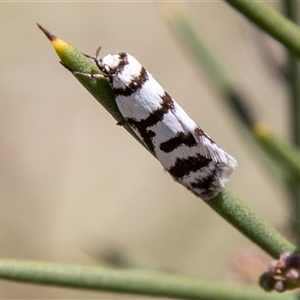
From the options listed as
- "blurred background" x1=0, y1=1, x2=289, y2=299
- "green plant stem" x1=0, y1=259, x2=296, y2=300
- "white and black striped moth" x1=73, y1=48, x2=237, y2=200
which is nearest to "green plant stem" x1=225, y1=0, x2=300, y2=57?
"white and black striped moth" x1=73, y1=48, x2=237, y2=200

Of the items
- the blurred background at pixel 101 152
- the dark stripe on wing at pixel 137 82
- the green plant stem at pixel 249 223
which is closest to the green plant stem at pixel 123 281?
the green plant stem at pixel 249 223

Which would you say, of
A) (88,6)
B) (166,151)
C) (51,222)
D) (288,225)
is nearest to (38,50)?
(88,6)

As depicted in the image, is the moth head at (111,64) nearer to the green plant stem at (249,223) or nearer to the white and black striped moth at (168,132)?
the white and black striped moth at (168,132)

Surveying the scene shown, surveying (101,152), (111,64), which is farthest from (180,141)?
(101,152)

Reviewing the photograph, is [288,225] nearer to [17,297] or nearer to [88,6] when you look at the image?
[17,297]

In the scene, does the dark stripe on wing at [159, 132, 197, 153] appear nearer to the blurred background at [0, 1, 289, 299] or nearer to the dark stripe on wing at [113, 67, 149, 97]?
the dark stripe on wing at [113, 67, 149, 97]

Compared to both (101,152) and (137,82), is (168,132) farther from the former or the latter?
(101,152)

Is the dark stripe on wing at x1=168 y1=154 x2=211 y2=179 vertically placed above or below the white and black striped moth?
below
